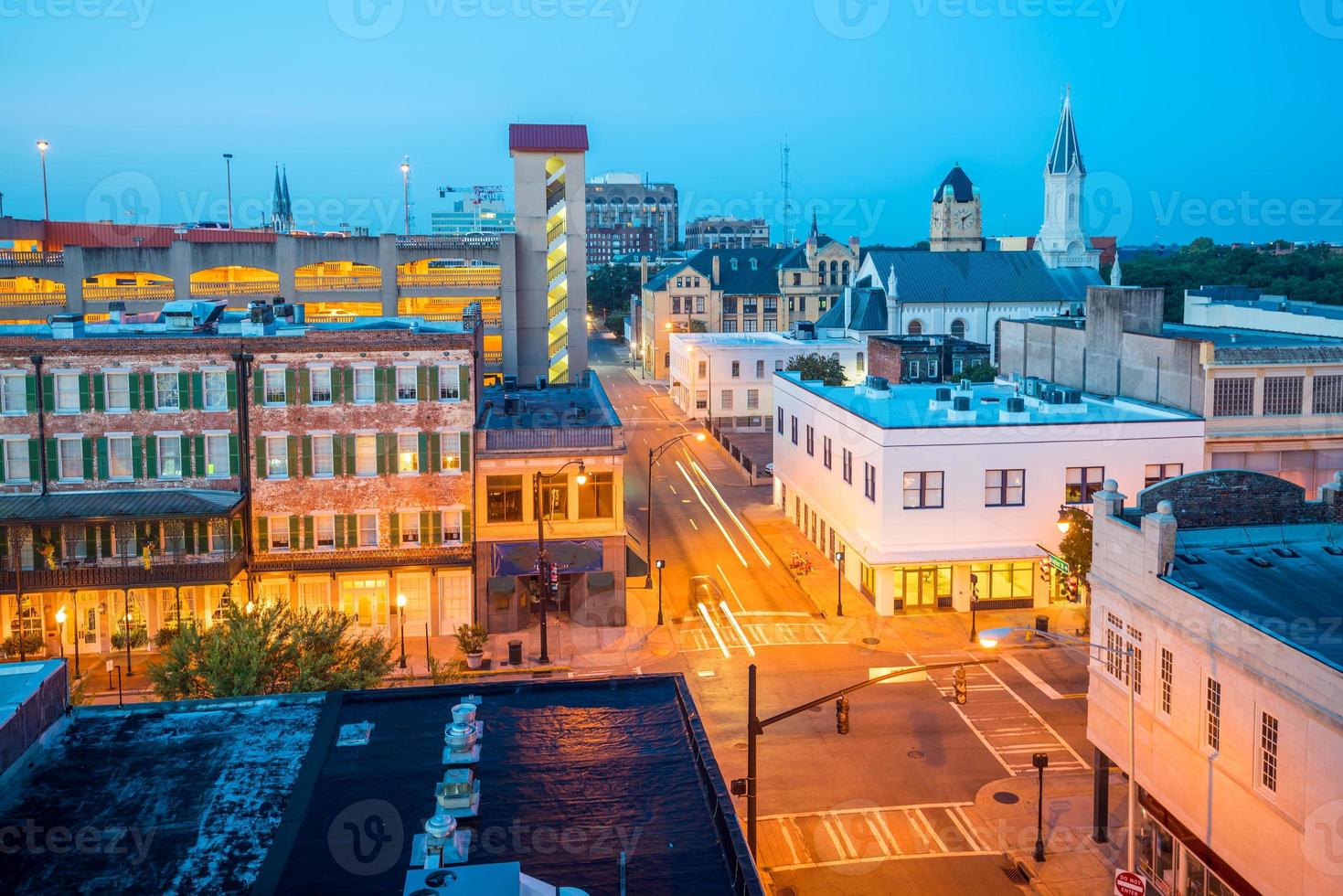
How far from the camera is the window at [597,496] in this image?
151ft

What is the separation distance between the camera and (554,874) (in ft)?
57.4

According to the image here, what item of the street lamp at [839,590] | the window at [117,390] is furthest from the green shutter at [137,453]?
the street lamp at [839,590]

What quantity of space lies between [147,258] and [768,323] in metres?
75.2

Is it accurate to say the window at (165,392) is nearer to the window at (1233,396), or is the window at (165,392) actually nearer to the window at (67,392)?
the window at (67,392)

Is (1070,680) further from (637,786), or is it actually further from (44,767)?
(44,767)

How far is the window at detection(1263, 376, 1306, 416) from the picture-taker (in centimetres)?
4888

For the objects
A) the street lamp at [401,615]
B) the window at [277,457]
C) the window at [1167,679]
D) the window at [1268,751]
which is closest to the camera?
the window at [1268,751]

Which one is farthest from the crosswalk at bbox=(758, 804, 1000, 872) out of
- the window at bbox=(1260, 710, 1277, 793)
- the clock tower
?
the clock tower

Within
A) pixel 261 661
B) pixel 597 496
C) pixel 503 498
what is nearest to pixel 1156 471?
pixel 597 496

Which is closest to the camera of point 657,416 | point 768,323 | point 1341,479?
point 1341,479

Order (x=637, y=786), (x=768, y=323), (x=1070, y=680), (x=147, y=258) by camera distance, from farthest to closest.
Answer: (x=768, y=323) < (x=147, y=258) < (x=1070, y=680) < (x=637, y=786)

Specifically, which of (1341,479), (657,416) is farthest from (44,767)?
(657,416)

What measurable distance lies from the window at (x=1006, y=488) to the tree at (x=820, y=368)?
36.6 m

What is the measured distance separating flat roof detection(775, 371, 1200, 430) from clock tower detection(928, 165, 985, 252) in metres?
120
